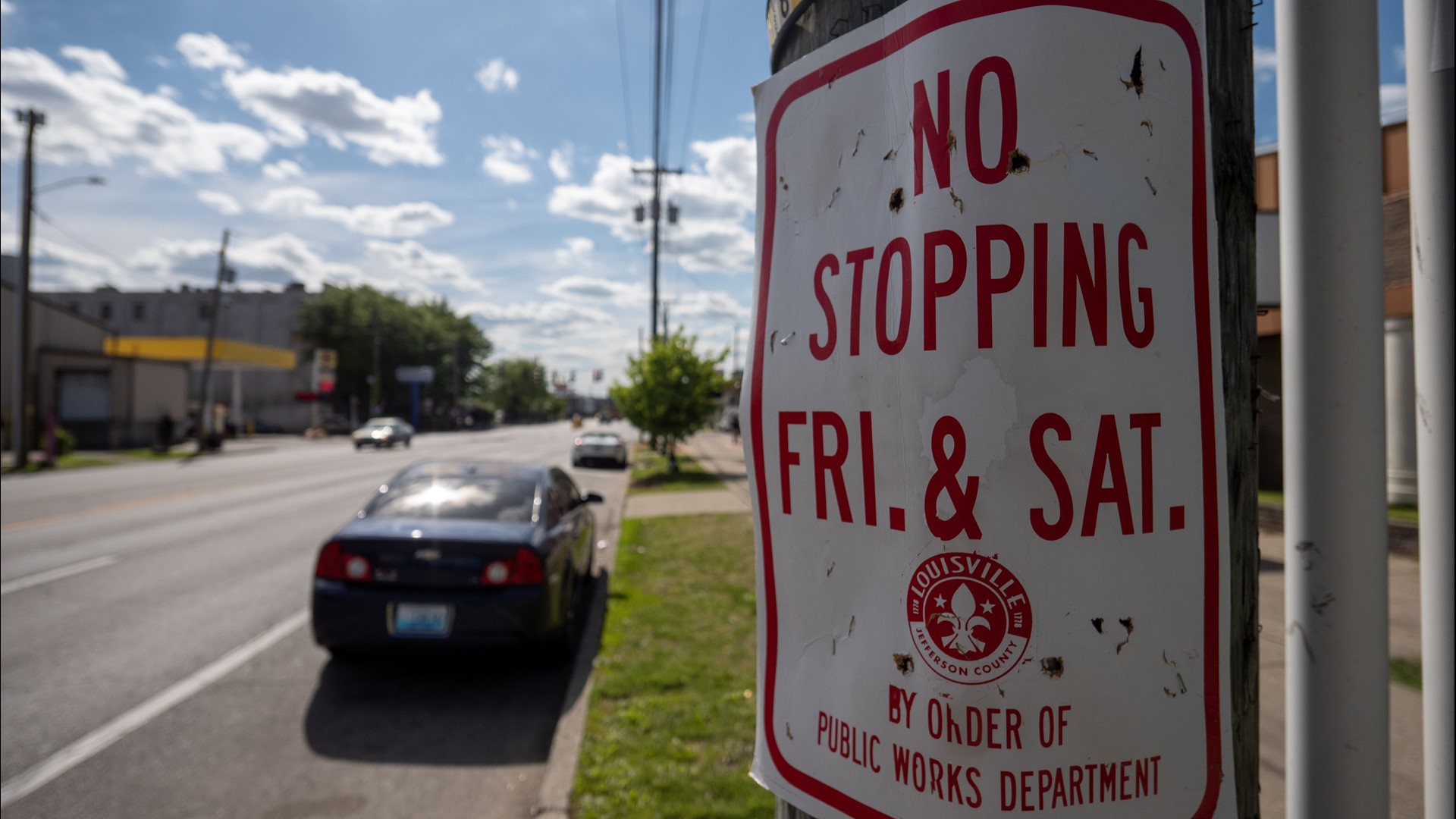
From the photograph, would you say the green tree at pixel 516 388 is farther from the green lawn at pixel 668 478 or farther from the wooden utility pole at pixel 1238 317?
the wooden utility pole at pixel 1238 317

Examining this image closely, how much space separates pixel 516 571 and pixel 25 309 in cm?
2629

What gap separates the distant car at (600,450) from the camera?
26797mm

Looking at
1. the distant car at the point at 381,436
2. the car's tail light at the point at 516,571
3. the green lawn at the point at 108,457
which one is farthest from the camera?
the distant car at the point at 381,436

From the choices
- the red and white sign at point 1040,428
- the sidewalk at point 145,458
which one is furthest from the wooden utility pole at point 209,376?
the red and white sign at point 1040,428

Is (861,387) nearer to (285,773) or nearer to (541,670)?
(285,773)

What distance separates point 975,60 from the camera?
1.16 meters

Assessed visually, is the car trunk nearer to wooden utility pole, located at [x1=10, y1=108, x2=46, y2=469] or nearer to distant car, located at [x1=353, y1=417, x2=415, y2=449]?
wooden utility pole, located at [x1=10, y1=108, x2=46, y2=469]

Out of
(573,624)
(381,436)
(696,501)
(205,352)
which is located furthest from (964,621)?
(205,352)

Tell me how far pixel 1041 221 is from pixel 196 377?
79671mm

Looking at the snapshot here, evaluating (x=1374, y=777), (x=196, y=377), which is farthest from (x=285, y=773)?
(x=196, y=377)

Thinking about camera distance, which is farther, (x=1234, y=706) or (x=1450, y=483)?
(x=1450, y=483)

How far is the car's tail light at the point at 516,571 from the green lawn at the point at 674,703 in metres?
0.75

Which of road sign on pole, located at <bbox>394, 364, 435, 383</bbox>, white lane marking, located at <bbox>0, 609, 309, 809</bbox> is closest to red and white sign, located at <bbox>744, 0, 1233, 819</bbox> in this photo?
white lane marking, located at <bbox>0, 609, 309, 809</bbox>

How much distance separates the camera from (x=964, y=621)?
1.14 m
